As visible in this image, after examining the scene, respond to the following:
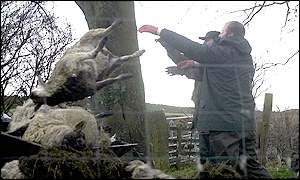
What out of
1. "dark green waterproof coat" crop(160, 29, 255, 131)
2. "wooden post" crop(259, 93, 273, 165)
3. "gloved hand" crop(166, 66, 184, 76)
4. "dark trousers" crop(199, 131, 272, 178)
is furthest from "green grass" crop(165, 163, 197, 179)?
"wooden post" crop(259, 93, 273, 165)

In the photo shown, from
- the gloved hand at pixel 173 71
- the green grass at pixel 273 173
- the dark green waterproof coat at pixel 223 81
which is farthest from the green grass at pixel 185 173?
the gloved hand at pixel 173 71

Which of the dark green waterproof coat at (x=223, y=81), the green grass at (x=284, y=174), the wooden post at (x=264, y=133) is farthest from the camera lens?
the wooden post at (x=264, y=133)

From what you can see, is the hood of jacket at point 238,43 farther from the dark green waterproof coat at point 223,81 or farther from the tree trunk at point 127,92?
the tree trunk at point 127,92

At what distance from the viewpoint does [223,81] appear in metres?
4.25

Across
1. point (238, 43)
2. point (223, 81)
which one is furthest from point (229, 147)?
point (238, 43)

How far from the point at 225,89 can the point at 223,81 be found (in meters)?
0.08

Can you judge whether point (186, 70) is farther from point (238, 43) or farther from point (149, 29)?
point (149, 29)

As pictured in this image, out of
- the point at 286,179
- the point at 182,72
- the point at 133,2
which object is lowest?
the point at 286,179

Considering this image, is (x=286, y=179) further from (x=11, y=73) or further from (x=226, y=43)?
(x=11, y=73)

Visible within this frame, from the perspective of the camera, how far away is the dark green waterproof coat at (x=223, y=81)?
13.6ft

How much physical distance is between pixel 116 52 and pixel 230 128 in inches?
51.0

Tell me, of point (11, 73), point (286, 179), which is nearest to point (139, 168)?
point (286, 179)

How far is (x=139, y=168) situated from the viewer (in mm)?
2963

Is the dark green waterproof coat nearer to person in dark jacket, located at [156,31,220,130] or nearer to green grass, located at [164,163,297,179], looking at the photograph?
person in dark jacket, located at [156,31,220,130]
